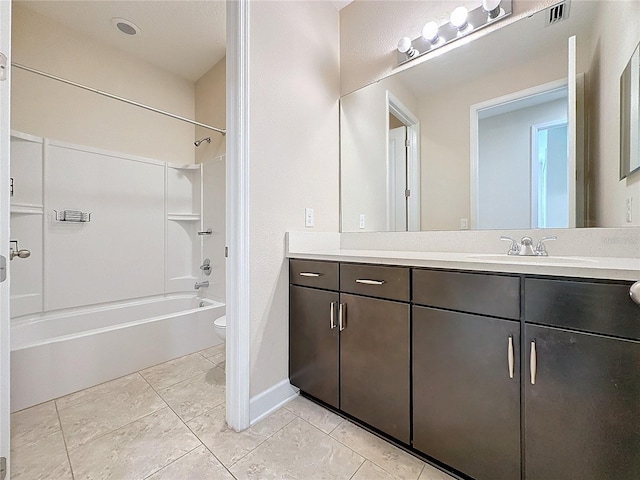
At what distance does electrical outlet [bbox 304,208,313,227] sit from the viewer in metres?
1.75

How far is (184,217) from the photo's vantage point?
9.66ft

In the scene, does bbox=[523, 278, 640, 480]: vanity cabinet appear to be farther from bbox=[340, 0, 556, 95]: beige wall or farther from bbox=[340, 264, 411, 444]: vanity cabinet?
bbox=[340, 0, 556, 95]: beige wall

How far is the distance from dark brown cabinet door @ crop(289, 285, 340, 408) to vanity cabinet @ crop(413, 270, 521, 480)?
0.44 meters

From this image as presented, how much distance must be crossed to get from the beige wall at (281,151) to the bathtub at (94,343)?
1.09 meters

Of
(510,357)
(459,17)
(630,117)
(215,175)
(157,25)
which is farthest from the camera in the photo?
(215,175)

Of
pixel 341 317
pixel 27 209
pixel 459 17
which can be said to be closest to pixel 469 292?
pixel 341 317

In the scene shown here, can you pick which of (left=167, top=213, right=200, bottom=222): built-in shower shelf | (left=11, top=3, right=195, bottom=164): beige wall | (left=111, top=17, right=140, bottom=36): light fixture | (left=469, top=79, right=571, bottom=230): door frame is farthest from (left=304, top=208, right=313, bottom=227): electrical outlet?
(left=111, top=17, right=140, bottom=36): light fixture

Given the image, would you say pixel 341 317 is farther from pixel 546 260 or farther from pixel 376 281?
pixel 546 260

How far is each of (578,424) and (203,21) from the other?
331 centimetres

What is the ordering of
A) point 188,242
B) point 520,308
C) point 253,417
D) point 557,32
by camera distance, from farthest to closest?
1. point 188,242
2. point 253,417
3. point 557,32
4. point 520,308

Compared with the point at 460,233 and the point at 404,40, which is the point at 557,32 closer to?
the point at 404,40

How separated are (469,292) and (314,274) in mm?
766

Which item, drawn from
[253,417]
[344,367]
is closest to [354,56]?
[344,367]

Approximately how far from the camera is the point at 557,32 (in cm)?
131
